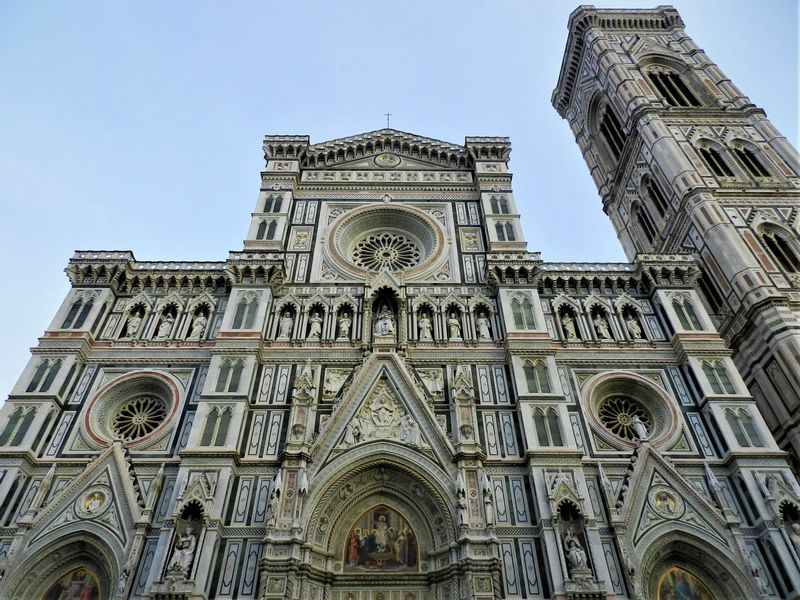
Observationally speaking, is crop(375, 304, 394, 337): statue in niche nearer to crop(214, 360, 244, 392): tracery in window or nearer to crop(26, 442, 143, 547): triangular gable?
crop(214, 360, 244, 392): tracery in window

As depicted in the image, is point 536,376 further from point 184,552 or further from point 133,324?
point 133,324

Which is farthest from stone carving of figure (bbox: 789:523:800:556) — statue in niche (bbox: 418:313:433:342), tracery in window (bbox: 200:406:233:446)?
tracery in window (bbox: 200:406:233:446)

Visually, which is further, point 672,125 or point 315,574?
point 672,125

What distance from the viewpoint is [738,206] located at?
2323 centimetres

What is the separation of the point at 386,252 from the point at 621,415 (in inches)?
387

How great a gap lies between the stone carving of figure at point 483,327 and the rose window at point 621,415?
3.81 m

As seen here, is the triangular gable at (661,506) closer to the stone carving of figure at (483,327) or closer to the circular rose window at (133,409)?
the stone carving of figure at (483,327)

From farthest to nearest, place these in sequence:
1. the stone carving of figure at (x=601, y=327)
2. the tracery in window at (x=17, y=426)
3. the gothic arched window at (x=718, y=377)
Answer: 1. the stone carving of figure at (x=601, y=327)
2. the gothic arched window at (x=718, y=377)
3. the tracery in window at (x=17, y=426)

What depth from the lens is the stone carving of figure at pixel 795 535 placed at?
13141 millimetres

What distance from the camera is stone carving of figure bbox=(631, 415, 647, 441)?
15562mm

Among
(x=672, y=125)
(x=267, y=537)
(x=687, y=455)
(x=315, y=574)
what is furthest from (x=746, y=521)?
(x=672, y=125)

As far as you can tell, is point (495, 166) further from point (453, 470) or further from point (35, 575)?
point (35, 575)

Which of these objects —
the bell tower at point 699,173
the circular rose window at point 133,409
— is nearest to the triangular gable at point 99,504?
the circular rose window at point 133,409

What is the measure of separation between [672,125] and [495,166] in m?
10.1
